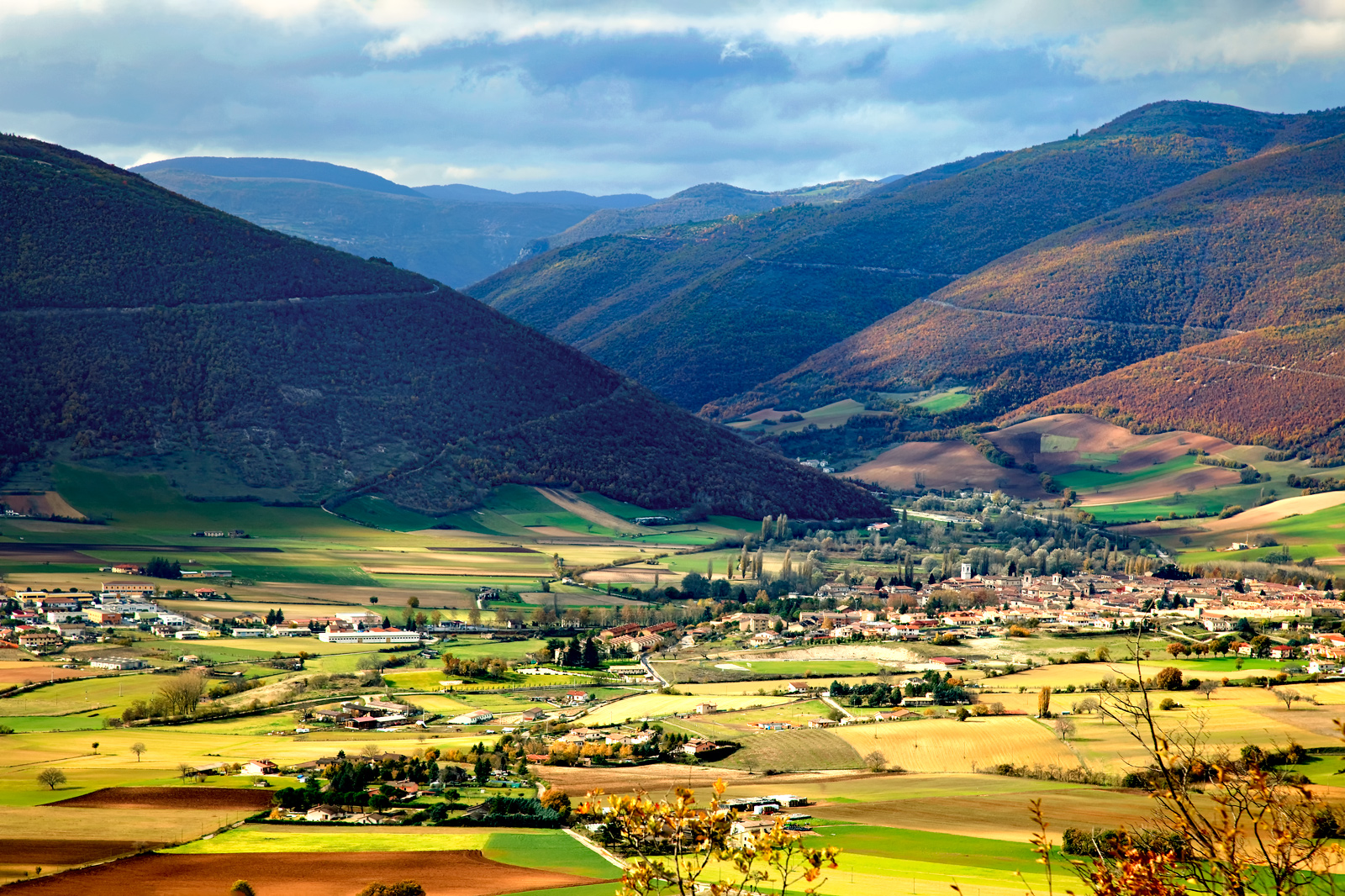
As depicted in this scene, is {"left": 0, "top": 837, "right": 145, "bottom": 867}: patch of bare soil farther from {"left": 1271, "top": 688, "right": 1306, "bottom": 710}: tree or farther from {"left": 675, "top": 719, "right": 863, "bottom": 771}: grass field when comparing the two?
{"left": 1271, "top": 688, "right": 1306, "bottom": 710}: tree

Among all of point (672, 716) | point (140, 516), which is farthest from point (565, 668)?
point (140, 516)

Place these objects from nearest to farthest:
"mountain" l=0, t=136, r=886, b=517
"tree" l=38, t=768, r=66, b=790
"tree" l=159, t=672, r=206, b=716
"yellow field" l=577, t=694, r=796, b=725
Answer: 1. "tree" l=38, t=768, r=66, b=790
2. "tree" l=159, t=672, r=206, b=716
3. "yellow field" l=577, t=694, r=796, b=725
4. "mountain" l=0, t=136, r=886, b=517

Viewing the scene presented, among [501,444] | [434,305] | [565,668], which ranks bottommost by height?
[565,668]

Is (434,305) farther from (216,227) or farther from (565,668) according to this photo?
(565,668)

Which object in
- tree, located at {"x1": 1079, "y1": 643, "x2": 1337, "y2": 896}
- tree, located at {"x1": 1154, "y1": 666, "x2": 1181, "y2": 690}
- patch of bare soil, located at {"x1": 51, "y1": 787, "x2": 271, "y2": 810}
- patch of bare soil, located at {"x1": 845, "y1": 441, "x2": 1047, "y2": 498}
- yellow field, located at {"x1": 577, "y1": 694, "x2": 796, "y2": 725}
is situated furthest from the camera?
patch of bare soil, located at {"x1": 845, "y1": 441, "x2": 1047, "y2": 498}

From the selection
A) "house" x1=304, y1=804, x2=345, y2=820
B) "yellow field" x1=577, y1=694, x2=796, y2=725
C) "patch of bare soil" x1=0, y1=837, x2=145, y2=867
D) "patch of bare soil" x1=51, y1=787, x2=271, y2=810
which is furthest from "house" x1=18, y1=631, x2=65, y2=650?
"patch of bare soil" x1=0, y1=837, x2=145, y2=867

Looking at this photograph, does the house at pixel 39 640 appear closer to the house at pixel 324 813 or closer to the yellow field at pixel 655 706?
the yellow field at pixel 655 706

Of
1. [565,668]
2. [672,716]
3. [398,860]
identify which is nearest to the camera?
[398,860]
